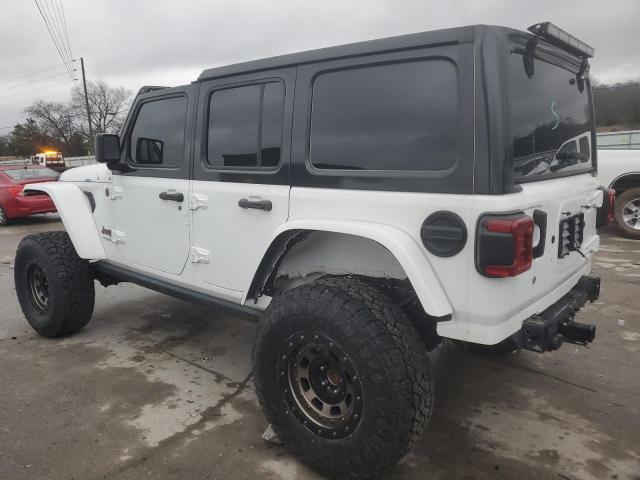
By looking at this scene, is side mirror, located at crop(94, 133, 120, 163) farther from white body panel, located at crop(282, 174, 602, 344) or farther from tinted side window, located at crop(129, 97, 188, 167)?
white body panel, located at crop(282, 174, 602, 344)

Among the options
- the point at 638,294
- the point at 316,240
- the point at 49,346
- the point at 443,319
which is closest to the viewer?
the point at 443,319

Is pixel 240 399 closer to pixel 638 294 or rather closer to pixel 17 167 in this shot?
pixel 638 294

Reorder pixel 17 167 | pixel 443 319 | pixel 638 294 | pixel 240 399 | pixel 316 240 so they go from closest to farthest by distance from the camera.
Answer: pixel 443 319 < pixel 316 240 < pixel 240 399 < pixel 638 294 < pixel 17 167

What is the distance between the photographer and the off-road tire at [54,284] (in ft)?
12.9

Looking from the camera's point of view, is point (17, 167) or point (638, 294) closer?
point (638, 294)

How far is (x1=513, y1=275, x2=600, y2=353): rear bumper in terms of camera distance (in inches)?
88.7

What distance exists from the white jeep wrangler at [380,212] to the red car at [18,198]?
9.66 m

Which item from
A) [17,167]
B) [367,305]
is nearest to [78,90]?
[17,167]

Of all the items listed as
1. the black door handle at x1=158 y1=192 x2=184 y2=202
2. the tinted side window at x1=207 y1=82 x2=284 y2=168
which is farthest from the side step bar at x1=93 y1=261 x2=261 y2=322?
the tinted side window at x1=207 y1=82 x2=284 y2=168

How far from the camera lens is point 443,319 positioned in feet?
7.14

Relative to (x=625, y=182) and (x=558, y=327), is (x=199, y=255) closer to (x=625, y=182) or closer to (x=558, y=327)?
(x=558, y=327)

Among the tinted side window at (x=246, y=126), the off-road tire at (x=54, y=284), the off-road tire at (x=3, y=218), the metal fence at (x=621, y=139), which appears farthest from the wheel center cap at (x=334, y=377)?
the metal fence at (x=621, y=139)

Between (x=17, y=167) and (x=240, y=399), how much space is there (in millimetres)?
11846

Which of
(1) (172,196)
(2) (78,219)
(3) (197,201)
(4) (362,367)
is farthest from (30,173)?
(4) (362,367)
